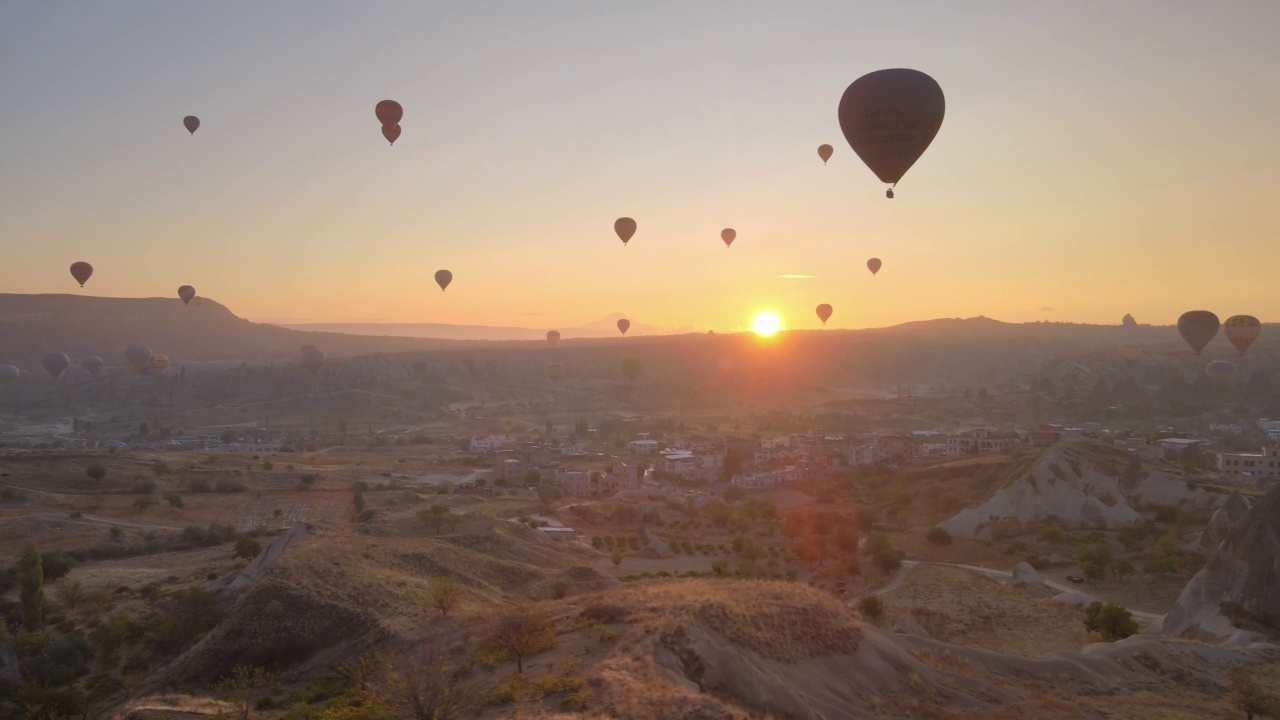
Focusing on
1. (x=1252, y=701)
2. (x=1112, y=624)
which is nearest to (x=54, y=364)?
(x=1112, y=624)

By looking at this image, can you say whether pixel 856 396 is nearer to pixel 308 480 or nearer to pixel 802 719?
pixel 308 480

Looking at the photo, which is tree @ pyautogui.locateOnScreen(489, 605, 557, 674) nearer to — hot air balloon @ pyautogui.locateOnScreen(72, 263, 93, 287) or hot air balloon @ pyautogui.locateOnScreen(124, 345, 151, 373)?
hot air balloon @ pyautogui.locateOnScreen(72, 263, 93, 287)

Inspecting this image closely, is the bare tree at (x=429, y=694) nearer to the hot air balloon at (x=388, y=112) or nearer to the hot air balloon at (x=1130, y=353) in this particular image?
Answer: the hot air balloon at (x=388, y=112)

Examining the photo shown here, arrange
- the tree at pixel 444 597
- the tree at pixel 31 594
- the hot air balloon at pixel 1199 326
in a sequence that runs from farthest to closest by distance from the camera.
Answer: the hot air balloon at pixel 1199 326
the tree at pixel 31 594
the tree at pixel 444 597

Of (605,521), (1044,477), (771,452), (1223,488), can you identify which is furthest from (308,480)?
(1223,488)

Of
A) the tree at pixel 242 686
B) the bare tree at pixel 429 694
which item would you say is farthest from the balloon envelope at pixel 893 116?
the tree at pixel 242 686

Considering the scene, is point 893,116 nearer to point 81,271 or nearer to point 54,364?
point 81,271

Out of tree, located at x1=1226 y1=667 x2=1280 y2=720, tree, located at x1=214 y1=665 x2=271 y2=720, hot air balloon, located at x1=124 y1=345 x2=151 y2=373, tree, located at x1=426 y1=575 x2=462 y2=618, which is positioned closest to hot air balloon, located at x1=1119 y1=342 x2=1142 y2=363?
tree, located at x1=1226 y1=667 x2=1280 y2=720

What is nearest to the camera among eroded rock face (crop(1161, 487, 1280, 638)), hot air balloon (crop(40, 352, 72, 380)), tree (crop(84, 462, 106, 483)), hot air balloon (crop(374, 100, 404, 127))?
eroded rock face (crop(1161, 487, 1280, 638))
